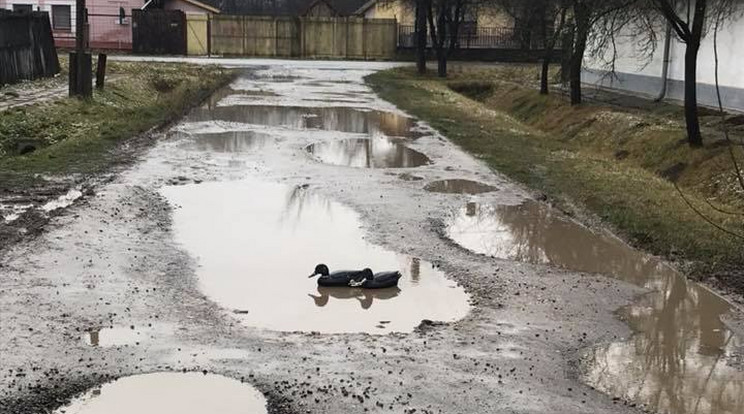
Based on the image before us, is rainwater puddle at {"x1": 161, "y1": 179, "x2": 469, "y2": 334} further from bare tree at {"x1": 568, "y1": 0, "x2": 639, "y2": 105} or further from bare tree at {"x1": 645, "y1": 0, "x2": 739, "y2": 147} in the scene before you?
bare tree at {"x1": 568, "y1": 0, "x2": 639, "y2": 105}

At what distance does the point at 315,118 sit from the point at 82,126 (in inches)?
279

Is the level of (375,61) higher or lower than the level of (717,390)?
higher

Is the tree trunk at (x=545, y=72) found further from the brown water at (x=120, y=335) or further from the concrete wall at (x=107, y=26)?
the concrete wall at (x=107, y=26)

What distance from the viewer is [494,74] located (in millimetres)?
41250

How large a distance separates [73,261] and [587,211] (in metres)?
7.05

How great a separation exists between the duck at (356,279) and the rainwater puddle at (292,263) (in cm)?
7

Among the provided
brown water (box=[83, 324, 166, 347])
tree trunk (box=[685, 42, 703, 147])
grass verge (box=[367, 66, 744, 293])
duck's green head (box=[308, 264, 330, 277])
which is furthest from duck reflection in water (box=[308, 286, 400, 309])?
tree trunk (box=[685, 42, 703, 147])

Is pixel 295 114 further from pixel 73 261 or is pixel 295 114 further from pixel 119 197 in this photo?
pixel 73 261

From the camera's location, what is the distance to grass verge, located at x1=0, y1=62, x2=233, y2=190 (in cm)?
1326

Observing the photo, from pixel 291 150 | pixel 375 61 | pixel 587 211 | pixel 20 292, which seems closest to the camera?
pixel 20 292

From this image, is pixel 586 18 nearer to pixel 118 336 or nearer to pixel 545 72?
pixel 545 72

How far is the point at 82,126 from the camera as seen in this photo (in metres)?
17.5

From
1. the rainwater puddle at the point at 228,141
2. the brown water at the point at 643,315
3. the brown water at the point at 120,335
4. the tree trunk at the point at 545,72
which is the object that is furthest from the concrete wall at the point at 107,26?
the brown water at the point at 120,335

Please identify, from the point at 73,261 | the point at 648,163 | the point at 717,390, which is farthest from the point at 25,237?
the point at 648,163
